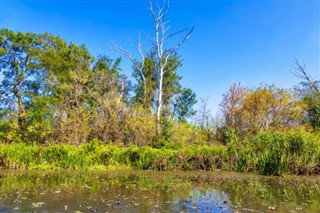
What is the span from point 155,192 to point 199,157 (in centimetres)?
592

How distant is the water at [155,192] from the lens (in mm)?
7000

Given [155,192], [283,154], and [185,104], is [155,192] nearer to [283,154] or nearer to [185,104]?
[283,154]

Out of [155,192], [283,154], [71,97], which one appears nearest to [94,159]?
[155,192]

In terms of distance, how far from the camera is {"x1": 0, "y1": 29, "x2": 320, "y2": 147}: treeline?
2277 centimetres

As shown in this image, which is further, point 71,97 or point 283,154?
point 71,97

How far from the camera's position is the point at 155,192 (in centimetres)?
901

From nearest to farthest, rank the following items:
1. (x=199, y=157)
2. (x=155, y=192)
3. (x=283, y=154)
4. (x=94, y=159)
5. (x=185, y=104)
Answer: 1. (x=155, y=192)
2. (x=283, y=154)
3. (x=199, y=157)
4. (x=94, y=159)
5. (x=185, y=104)

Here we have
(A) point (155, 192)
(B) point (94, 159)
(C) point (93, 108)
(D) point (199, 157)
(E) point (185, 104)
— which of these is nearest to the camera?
(A) point (155, 192)

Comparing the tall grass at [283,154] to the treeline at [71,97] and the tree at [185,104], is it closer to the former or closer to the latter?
the treeline at [71,97]

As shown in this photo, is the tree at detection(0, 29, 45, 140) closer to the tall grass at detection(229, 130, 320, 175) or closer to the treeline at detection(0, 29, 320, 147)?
the treeline at detection(0, 29, 320, 147)

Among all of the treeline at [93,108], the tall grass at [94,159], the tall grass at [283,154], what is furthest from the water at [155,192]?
the treeline at [93,108]

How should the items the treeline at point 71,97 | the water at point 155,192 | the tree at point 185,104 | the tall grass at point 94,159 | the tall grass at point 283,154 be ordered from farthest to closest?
1. the tree at point 185,104
2. the treeline at point 71,97
3. the tall grass at point 94,159
4. the tall grass at point 283,154
5. the water at point 155,192

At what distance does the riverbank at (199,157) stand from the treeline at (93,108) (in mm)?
4501

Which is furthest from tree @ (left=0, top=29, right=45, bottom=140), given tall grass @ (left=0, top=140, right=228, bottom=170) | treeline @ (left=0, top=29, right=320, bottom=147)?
tall grass @ (left=0, top=140, right=228, bottom=170)
